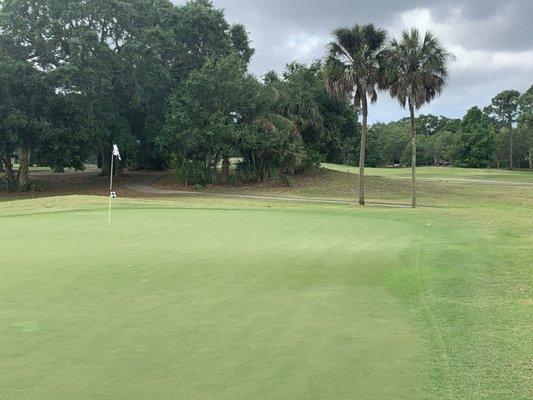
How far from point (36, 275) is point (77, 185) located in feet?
127

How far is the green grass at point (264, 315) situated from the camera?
4.64 metres

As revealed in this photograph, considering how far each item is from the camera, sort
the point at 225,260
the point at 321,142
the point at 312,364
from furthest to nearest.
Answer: the point at 321,142 < the point at 225,260 < the point at 312,364

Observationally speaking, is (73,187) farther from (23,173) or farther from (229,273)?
(229,273)

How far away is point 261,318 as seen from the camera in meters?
6.50

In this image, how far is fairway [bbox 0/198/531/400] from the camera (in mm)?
4629

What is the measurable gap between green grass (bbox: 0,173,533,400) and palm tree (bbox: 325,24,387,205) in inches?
637

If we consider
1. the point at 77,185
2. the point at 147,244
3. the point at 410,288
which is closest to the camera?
the point at 410,288

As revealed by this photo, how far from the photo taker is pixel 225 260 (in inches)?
400

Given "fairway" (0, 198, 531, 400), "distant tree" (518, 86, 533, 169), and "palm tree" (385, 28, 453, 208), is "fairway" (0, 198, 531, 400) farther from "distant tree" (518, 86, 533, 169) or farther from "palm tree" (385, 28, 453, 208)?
"distant tree" (518, 86, 533, 169)

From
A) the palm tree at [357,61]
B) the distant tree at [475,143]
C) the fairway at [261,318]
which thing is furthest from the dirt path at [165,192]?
the distant tree at [475,143]

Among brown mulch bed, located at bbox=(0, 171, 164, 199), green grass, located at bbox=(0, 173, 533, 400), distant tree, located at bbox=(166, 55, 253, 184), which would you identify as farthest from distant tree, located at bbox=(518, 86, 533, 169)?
green grass, located at bbox=(0, 173, 533, 400)

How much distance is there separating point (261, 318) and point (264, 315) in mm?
142

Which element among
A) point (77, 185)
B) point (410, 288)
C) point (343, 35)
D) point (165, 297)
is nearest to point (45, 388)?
point (165, 297)

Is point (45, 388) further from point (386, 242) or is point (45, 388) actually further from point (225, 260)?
point (386, 242)
